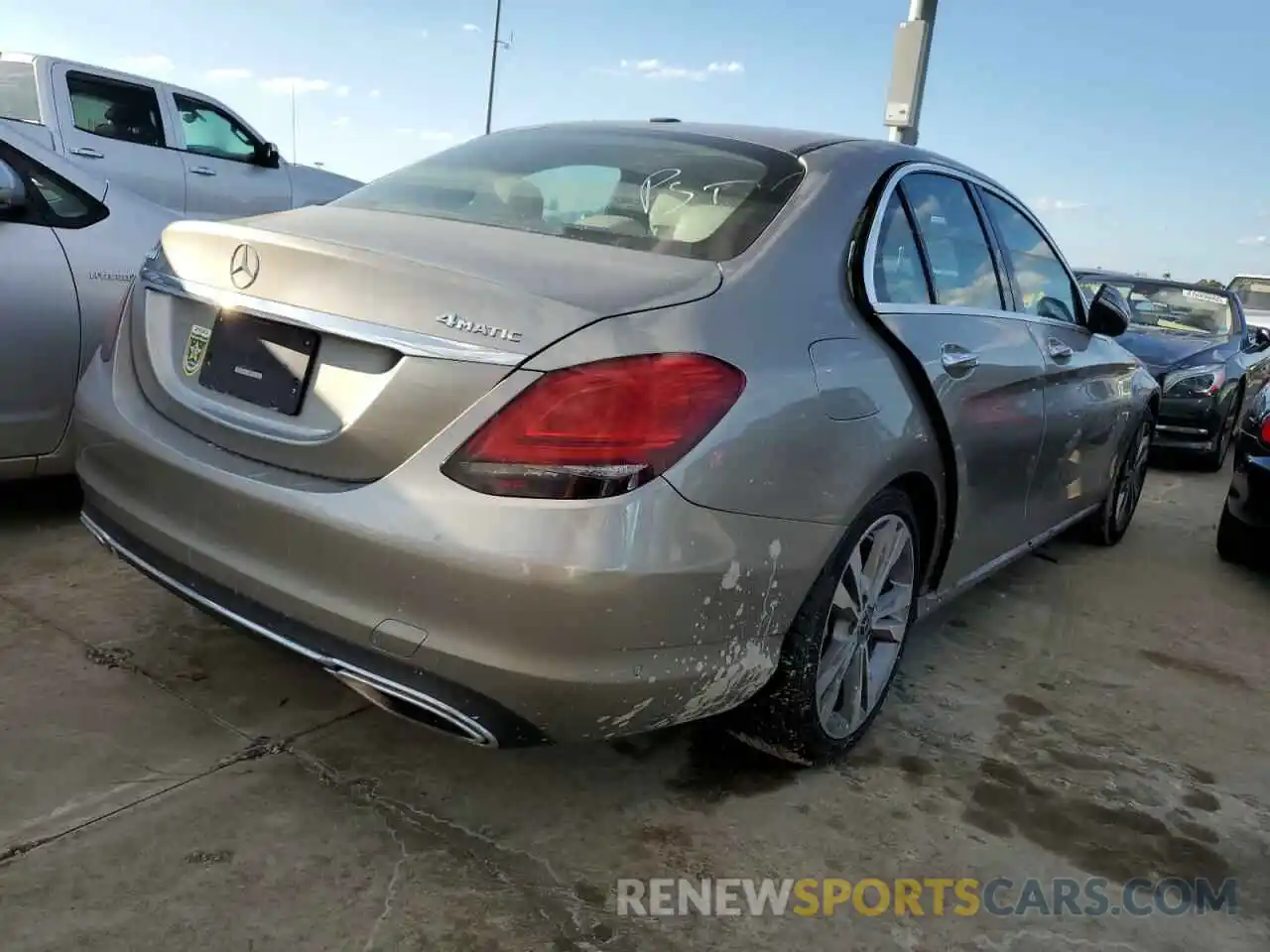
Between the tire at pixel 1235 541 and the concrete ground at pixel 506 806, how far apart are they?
1.58 metres

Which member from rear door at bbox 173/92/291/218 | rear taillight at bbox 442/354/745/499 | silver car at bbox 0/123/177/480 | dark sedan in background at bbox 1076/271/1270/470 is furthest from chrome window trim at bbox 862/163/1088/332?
rear door at bbox 173/92/291/218

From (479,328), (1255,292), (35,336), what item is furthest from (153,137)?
(1255,292)

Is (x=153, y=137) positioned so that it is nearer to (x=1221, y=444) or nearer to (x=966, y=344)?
(x=966, y=344)

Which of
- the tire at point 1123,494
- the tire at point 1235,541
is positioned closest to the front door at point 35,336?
the tire at point 1123,494

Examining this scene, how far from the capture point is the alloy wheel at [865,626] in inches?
98.3

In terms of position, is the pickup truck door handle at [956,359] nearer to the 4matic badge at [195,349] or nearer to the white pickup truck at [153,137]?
the 4matic badge at [195,349]

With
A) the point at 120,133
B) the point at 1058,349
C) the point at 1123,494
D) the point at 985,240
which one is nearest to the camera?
the point at 985,240

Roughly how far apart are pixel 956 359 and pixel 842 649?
851mm

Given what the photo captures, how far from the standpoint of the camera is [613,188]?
2660mm

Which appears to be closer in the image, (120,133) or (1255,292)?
(120,133)

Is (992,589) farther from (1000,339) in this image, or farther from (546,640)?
(546,640)

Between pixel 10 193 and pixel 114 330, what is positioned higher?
pixel 10 193

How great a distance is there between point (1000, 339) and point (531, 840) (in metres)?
2.00

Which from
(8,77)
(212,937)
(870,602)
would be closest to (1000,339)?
(870,602)
